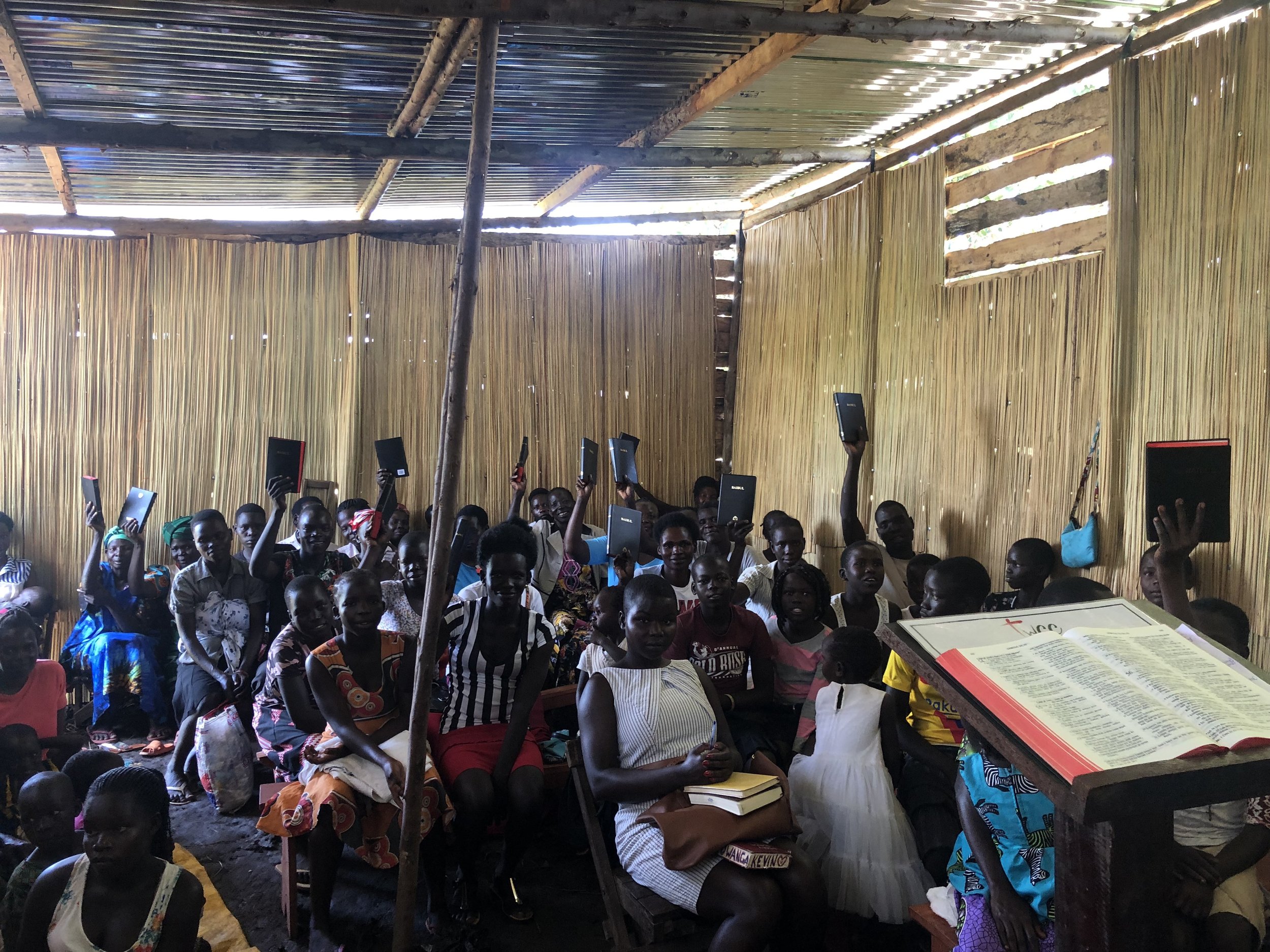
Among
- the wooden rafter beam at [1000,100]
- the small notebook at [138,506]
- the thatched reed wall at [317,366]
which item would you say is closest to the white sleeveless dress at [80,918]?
the small notebook at [138,506]

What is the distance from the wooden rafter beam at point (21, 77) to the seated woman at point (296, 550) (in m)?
2.02

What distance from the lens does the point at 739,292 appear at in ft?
25.2

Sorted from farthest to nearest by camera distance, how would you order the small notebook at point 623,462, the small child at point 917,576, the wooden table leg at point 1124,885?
the small notebook at point 623,462 < the small child at point 917,576 < the wooden table leg at point 1124,885

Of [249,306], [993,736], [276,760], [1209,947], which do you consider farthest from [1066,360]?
[249,306]

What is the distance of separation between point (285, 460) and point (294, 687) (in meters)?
1.84

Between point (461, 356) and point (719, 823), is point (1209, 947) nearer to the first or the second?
point (719, 823)

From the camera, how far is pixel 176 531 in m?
5.59

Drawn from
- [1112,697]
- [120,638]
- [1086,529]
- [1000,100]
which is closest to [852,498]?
[1086,529]

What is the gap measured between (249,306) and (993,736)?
6335mm

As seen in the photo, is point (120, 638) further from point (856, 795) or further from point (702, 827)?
point (856, 795)

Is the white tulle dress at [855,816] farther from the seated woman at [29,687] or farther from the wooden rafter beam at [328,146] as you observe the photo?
the wooden rafter beam at [328,146]

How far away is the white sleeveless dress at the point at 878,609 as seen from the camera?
13.3 feet

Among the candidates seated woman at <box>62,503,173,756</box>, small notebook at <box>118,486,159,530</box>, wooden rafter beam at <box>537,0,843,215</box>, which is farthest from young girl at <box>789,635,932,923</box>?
small notebook at <box>118,486,159,530</box>

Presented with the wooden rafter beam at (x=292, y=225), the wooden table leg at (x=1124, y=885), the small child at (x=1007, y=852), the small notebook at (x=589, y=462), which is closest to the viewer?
the wooden table leg at (x=1124, y=885)
